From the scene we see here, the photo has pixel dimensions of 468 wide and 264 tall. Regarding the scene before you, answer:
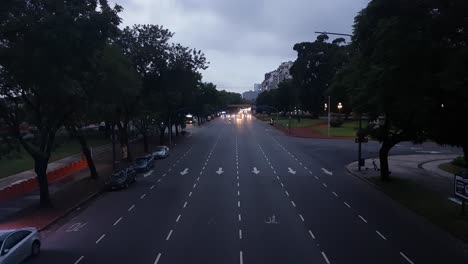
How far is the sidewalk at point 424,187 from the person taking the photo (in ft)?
77.0

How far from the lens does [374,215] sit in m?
25.1

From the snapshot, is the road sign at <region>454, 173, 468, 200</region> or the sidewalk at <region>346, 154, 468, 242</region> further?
the sidewalk at <region>346, 154, 468, 242</region>

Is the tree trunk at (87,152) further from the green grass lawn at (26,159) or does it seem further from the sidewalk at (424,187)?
the sidewalk at (424,187)

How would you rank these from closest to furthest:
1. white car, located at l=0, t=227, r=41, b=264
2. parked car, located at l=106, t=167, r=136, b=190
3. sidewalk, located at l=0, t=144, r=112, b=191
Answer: white car, located at l=0, t=227, r=41, b=264 → parked car, located at l=106, t=167, r=136, b=190 → sidewalk, located at l=0, t=144, r=112, b=191

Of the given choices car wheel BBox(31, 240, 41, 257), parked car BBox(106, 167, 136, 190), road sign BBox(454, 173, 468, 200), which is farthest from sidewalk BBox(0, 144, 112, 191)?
road sign BBox(454, 173, 468, 200)

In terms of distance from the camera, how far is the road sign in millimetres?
23250

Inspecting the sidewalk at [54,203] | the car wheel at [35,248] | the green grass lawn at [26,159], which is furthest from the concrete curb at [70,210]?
the car wheel at [35,248]

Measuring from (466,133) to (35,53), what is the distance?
20.9m

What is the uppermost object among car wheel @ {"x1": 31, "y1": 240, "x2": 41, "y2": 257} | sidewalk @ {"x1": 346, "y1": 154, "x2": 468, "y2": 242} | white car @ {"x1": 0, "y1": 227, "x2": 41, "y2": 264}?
white car @ {"x1": 0, "y1": 227, "x2": 41, "y2": 264}

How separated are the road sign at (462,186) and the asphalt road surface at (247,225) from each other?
89.9 inches

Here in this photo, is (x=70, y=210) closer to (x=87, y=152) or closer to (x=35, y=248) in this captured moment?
(x=35, y=248)

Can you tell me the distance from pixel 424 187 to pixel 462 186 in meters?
9.68

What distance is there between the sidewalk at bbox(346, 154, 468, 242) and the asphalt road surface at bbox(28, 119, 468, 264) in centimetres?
80

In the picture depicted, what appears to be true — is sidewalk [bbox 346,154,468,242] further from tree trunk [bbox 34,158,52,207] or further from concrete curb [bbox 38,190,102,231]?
tree trunk [bbox 34,158,52,207]
